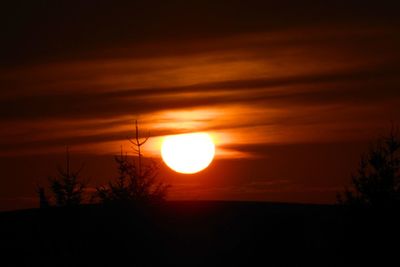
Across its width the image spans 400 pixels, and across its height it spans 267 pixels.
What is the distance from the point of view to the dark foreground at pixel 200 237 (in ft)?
94.8

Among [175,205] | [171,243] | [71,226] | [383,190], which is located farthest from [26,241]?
[383,190]

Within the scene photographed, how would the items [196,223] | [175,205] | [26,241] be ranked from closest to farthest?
[26,241], [196,223], [175,205]

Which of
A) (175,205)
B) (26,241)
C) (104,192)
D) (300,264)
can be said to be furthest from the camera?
(104,192)

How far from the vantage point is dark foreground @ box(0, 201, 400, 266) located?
28.9m

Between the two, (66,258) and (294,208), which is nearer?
(66,258)

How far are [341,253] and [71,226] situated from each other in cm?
856

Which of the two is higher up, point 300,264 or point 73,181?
point 73,181

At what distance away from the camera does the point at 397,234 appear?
30609 millimetres

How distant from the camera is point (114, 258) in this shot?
2898cm

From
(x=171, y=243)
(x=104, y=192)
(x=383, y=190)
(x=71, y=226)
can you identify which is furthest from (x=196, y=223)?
(x=104, y=192)

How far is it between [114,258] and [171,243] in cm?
233

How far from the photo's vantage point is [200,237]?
3111 centimetres

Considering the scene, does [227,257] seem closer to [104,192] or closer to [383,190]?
[383,190]

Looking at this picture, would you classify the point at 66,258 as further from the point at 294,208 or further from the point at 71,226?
the point at 294,208
